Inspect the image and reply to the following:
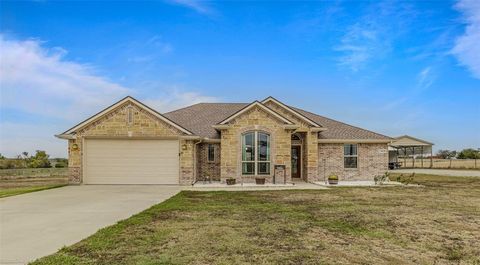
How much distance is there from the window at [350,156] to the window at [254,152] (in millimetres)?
5302

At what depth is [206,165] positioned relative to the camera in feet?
72.3

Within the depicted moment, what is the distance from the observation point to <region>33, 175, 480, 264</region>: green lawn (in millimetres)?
6016

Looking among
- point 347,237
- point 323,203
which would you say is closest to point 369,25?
point 323,203

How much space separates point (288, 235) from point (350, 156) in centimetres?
1608

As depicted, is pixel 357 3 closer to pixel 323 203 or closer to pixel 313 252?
pixel 323 203

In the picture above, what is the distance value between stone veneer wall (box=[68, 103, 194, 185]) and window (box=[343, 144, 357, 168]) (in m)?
9.36

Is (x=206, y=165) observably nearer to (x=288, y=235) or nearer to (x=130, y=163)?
(x=130, y=163)

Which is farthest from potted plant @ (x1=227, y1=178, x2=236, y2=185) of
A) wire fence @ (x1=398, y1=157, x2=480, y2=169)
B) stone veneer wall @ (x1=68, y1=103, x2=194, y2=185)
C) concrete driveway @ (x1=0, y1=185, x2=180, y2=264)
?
wire fence @ (x1=398, y1=157, x2=480, y2=169)

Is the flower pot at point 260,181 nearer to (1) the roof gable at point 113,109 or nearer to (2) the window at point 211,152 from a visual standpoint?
(2) the window at point 211,152

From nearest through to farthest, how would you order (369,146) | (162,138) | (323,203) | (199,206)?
(199,206) → (323,203) → (162,138) → (369,146)

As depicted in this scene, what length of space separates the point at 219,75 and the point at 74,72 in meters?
9.64

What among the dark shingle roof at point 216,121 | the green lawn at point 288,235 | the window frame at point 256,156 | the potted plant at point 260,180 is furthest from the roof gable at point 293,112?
the green lawn at point 288,235

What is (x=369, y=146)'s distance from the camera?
22.8 meters

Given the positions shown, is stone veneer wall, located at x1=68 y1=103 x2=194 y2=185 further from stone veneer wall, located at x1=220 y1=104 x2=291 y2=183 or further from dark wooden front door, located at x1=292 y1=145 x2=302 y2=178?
dark wooden front door, located at x1=292 y1=145 x2=302 y2=178
